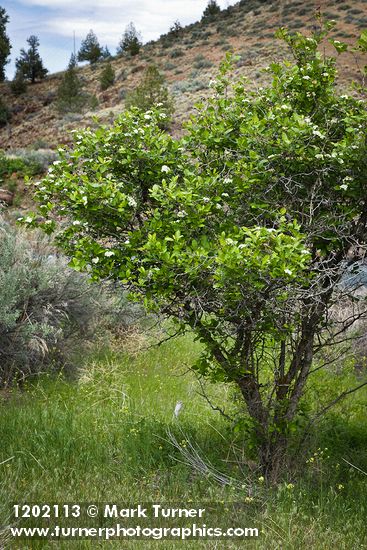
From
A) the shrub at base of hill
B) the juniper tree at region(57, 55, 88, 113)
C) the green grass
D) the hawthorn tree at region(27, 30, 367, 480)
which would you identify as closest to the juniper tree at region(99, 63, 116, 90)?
the juniper tree at region(57, 55, 88, 113)

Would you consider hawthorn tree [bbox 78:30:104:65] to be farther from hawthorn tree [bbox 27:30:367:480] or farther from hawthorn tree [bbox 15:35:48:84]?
hawthorn tree [bbox 27:30:367:480]

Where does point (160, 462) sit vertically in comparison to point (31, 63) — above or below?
below

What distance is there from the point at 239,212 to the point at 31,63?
5228cm

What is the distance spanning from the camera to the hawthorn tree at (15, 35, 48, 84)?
169 ft

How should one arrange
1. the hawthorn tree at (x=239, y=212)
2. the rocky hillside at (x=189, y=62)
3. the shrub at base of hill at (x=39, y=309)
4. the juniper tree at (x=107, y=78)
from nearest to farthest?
the hawthorn tree at (x=239, y=212), the shrub at base of hill at (x=39, y=309), the rocky hillside at (x=189, y=62), the juniper tree at (x=107, y=78)

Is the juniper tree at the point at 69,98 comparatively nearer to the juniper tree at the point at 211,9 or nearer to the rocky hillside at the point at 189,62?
the rocky hillside at the point at 189,62

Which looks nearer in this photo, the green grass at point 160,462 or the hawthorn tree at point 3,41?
the green grass at point 160,462

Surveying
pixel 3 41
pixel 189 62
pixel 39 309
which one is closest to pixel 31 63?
pixel 3 41

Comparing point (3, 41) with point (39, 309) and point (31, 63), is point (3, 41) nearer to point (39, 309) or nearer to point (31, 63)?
point (31, 63)

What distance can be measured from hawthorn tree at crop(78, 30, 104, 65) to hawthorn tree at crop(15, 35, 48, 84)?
6502 mm

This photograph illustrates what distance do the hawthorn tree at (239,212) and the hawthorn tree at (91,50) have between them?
185ft

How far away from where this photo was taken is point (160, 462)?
475cm

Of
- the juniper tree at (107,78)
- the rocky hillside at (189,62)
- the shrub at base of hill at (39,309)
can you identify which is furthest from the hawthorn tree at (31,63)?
the shrub at base of hill at (39,309)

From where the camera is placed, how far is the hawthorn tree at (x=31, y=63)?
2024 inches
